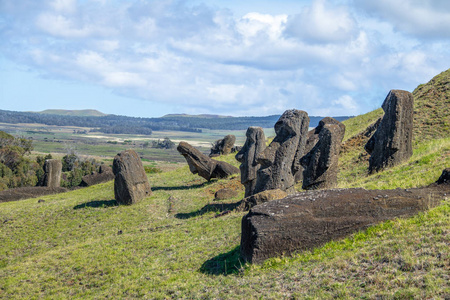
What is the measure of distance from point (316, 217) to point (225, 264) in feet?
9.88

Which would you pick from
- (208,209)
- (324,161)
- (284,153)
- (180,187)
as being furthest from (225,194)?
(324,161)

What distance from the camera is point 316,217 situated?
1186 cm

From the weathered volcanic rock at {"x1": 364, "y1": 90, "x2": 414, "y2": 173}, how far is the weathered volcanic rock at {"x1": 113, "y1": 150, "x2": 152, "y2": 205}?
14.7 metres

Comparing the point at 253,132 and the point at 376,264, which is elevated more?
the point at 253,132

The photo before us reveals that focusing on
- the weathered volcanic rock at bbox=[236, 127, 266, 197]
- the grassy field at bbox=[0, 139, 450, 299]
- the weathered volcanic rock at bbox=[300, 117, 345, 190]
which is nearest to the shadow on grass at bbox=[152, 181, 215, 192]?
the grassy field at bbox=[0, 139, 450, 299]

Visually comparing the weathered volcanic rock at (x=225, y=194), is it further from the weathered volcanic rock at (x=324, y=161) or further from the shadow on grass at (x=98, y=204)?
the weathered volcanic rock at (x=324, y=161)

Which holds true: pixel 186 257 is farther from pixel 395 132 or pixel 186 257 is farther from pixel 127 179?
pixel 127 179

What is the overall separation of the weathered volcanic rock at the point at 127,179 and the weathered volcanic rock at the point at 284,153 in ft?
33.9

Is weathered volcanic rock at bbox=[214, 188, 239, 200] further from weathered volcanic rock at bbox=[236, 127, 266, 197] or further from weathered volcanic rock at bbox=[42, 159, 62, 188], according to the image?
weathered volcanic rock at bbox=[42, 159, 62, 188]

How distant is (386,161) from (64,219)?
18.4 metres

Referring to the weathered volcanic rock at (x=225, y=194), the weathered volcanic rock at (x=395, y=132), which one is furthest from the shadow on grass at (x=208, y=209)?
the weathered volcanic rock at (x=395, y=132)

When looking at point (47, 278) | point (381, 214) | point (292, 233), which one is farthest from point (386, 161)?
point (47, 278)

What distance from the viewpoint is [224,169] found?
34.4 metres

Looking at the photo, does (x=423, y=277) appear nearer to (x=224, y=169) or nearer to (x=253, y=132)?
(x=253, y=132)
